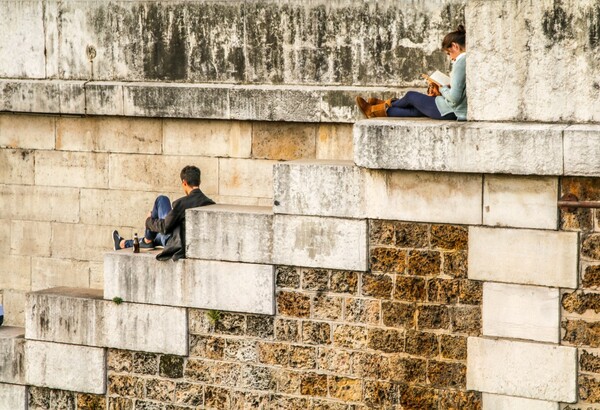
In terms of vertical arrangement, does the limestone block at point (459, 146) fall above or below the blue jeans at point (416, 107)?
below

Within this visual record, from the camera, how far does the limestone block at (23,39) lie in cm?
1202

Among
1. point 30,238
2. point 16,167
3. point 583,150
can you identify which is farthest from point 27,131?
point 583,150

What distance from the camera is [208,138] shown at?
1143 centimetres

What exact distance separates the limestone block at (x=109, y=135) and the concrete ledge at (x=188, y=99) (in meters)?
0.14

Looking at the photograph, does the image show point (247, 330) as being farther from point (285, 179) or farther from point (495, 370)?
point (495, 370)

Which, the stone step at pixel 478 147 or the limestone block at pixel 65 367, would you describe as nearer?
the stone step at pixel 478 147

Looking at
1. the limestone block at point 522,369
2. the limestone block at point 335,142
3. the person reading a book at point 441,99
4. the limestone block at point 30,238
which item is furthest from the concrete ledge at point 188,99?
the limestone block at point 522,369

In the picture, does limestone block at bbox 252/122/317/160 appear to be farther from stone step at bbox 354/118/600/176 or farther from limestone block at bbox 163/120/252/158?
stone step at bbox 354/118/600/176

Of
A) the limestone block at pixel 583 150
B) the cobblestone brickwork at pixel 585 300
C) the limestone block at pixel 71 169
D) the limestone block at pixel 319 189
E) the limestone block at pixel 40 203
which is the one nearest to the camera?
the limestone block at pixel 583 150

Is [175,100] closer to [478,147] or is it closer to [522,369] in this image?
[478,147]

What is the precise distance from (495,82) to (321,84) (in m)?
2.15

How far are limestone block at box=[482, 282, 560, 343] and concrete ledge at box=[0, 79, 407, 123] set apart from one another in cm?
209

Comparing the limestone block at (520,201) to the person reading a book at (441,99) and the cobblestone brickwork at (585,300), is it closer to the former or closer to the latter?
the cobblestone brickwork at (585,300)

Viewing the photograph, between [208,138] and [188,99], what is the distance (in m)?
0.38
